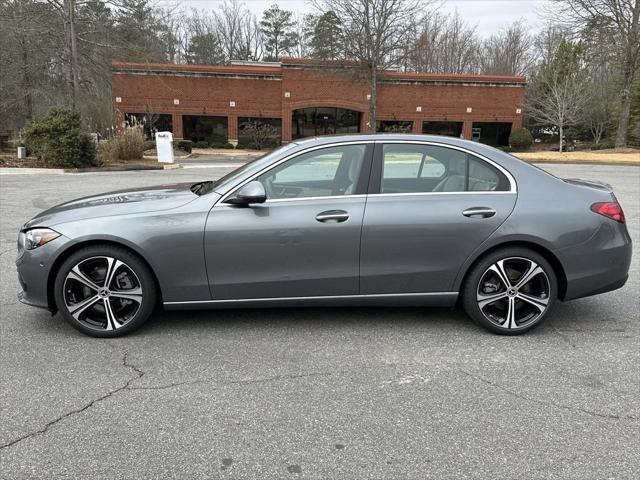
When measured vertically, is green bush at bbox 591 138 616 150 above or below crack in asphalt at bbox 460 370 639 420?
above

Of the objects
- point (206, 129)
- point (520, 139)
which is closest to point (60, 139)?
point (206, 129)

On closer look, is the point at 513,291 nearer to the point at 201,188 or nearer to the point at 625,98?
the point at 201,188

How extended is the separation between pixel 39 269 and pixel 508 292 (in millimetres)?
3621

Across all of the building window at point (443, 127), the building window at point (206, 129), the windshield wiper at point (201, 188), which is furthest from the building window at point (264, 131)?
the windshield wiper at point (201, 188)

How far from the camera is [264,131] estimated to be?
1588 inches

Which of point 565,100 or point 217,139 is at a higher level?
point 565,100

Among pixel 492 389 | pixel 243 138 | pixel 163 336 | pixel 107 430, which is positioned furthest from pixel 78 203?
pixel 243 138

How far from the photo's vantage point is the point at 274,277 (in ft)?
12.8

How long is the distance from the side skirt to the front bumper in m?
0.88

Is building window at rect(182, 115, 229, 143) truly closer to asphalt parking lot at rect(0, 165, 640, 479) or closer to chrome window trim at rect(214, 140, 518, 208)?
asphalt parking lot at rect(0, 165, 640, 479)

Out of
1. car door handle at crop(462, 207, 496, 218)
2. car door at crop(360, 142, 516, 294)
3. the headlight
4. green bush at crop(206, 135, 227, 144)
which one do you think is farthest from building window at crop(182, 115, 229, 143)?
car door handle at crop(462, 207, 496, 218)

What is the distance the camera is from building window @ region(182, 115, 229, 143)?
40719 mm

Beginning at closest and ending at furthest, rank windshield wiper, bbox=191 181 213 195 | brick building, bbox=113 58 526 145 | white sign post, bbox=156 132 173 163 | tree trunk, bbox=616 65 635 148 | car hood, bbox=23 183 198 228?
car hood, bbox=23 183 198 228 < windshield wiper, bbox=191 181 213 195 < white sign post, bbox=156 132 173 163 < tree trunk, bbox=616 65 635 148 < brick building, bbox=113 58 526 145

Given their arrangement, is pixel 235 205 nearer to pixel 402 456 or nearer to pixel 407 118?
pixel 402 456
